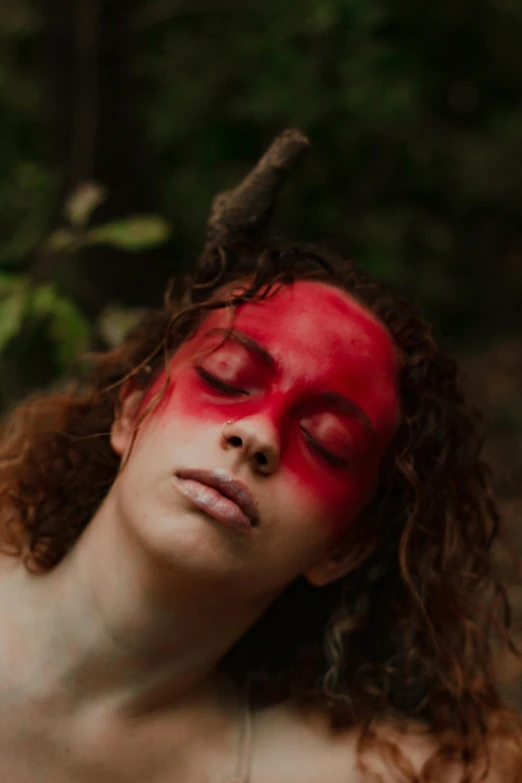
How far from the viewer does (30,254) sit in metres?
3.71

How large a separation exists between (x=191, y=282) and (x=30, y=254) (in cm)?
191

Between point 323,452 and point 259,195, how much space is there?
0.55m

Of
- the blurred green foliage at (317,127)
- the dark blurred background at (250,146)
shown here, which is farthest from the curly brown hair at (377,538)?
the blurred green foliage at (317,127)

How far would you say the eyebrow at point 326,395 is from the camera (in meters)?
1.66

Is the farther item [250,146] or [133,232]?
[250,146]

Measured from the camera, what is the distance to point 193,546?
1548 mm

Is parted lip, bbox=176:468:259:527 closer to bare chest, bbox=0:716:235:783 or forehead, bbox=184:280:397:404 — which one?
forehead, bbox=184:280:397:404

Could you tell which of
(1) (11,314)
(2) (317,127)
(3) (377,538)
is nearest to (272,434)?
(3) (377,538)

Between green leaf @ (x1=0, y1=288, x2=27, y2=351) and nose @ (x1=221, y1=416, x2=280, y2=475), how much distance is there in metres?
0.90

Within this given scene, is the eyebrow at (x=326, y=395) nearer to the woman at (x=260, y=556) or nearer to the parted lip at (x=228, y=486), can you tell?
the woman at (x=260, y=556)

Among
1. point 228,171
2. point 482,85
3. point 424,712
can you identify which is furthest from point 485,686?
point 482,85

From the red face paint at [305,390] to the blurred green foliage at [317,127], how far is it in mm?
1390

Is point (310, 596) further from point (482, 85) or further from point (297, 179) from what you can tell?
point (482, 85)

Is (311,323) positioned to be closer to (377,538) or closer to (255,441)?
(255,441)
